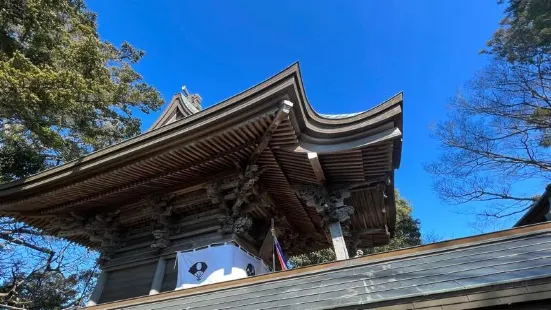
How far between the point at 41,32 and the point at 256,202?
9892 mm

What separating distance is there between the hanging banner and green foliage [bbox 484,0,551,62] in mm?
17555

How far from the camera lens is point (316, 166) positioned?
6.00 m

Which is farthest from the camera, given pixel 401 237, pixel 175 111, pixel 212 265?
pixel 401 237

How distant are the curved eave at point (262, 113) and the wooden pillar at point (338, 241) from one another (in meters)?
1.59

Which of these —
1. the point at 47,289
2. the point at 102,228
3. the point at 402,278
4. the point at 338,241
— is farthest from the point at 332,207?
the point at 47,289

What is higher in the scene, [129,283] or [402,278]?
[129,283]

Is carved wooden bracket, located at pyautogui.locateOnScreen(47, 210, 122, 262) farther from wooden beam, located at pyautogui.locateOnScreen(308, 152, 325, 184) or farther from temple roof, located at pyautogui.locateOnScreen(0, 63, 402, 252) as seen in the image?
wooden beam, located at pyautogui.locateOnScreen(308, 152, 325, 184)

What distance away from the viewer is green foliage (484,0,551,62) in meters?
16.3

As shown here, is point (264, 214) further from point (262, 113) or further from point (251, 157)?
point (262, 113)

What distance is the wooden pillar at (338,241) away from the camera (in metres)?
5.87

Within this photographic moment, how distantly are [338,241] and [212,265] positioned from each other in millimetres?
2466

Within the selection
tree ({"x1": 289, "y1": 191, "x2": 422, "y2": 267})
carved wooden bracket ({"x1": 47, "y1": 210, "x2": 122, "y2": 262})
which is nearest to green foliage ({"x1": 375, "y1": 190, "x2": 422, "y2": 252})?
tree ({"x1": 289, "y1": 191, "x2": 422, "y2": 267})

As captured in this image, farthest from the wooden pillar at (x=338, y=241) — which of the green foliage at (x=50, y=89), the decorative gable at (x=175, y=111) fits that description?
the green foliage at (x=50, y=89)

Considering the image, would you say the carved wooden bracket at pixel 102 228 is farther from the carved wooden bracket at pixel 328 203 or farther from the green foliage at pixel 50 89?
the carved wooden bracket at pixel 328 203
